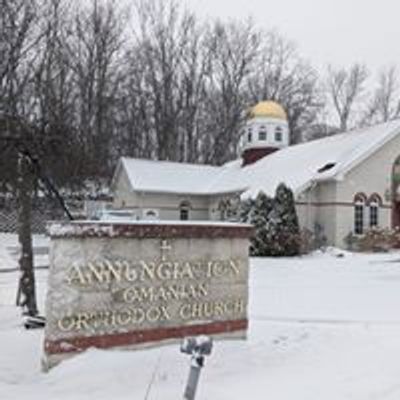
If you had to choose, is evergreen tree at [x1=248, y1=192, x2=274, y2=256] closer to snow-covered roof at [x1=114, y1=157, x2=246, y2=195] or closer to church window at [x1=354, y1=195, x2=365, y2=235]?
church window at [x1=354, y1=195, x2=365, y2=235]

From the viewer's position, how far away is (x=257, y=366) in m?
7.44

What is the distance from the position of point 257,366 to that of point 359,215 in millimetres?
23074

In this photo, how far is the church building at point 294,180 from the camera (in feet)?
95.5

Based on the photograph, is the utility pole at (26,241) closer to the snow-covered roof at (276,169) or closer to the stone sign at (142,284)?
the stone sign at (142,284)

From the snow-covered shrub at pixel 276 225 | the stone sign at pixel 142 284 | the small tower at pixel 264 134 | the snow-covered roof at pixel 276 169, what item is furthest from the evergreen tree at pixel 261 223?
the stone sign at pixel 142 284

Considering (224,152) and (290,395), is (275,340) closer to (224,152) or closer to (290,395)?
(290,395)

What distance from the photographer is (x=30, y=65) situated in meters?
39.6

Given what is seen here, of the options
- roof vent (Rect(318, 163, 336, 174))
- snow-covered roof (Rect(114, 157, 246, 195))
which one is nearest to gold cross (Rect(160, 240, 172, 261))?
roof vent (Rect(318, 163, 336, 174))

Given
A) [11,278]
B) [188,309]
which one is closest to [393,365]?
[188,309]

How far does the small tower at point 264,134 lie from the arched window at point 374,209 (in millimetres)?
11038

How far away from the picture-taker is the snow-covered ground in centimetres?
645

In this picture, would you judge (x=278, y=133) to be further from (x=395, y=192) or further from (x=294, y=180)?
(x=395, y=192)

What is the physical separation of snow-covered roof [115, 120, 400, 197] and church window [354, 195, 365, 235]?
1.79 meters

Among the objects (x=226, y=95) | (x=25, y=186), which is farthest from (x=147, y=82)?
(x=25, y=186)
